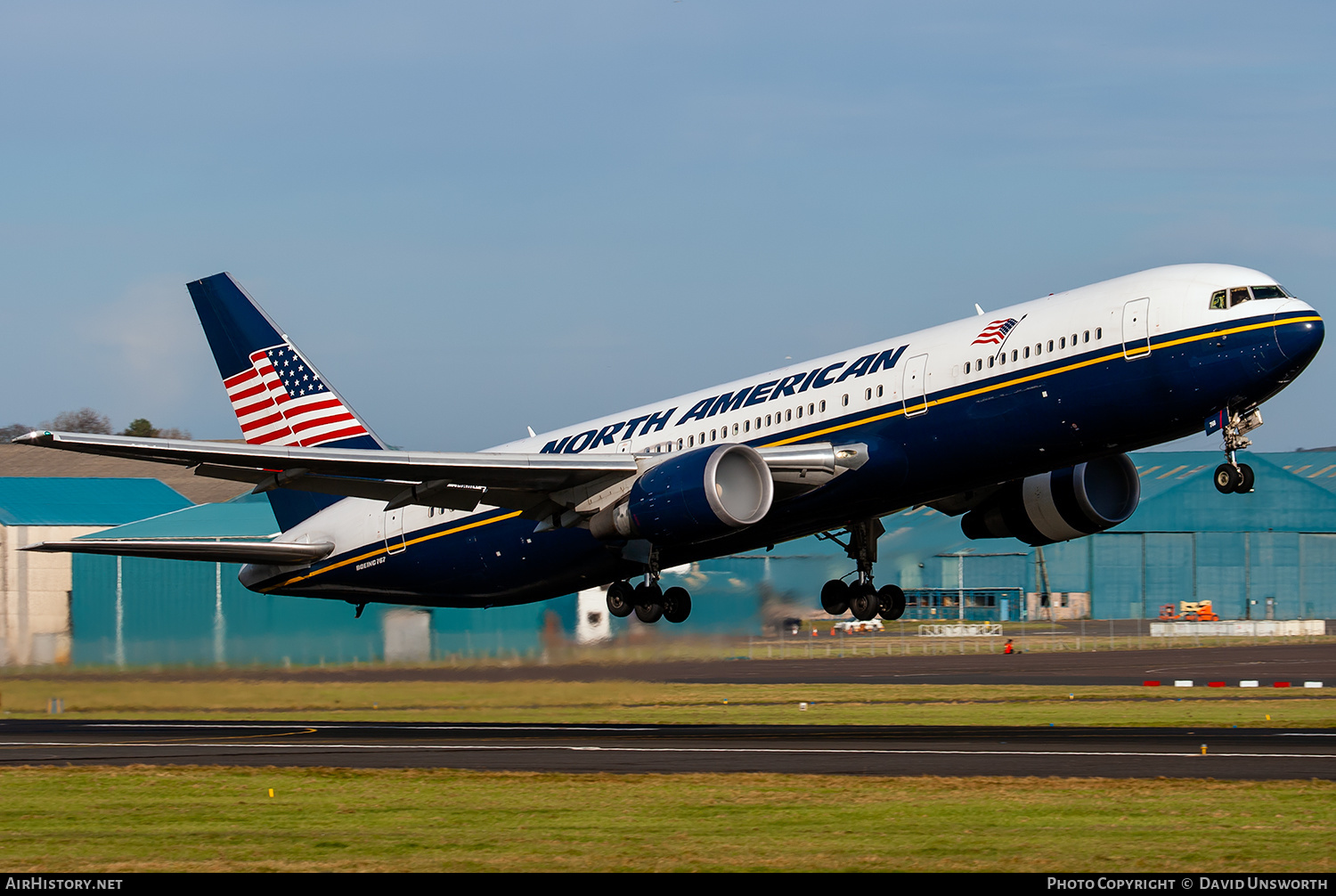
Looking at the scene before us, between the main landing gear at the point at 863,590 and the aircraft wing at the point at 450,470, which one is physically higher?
the aircraft wing at the point at 450,470

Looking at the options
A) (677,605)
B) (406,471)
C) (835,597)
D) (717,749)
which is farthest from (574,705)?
(406,471)

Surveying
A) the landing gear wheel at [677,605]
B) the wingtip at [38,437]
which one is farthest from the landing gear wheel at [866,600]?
the wingtip at [38,437]

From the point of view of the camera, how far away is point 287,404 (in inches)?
1673

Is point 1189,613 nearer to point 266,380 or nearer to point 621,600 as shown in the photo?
point 621,600

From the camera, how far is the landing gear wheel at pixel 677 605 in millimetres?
37500

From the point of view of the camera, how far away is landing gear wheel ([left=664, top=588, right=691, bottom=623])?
3750 cm

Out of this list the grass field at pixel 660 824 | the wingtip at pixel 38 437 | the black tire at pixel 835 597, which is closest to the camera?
the grass field at pixel 660 824

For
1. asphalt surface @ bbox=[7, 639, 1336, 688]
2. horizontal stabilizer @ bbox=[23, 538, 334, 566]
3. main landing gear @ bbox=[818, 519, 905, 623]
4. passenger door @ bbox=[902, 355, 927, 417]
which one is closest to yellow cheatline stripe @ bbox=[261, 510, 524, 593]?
horizontal stabilizer @ bbox=[23, 538, 334, 566]

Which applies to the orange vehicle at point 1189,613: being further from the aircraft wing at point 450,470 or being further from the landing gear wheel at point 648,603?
the aircraft wing at point 450,470

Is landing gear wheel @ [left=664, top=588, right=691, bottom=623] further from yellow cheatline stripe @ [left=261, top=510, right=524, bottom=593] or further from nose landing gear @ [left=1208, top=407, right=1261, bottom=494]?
nose landing gear @ [left=1208, top=407, right=1261, bottom=494]

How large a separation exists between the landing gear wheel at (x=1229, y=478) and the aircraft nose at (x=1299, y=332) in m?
2.31

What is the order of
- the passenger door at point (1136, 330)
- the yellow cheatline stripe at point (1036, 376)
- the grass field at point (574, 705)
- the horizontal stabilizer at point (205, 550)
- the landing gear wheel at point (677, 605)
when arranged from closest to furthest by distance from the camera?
the yellow cheatline stripe at point (1036, 376) < the passenger door at point (1136, 330) < the horizontal stabilizer at point (205, 550) < the landing gear wheel at point (677, 605) < the grass field at point (574, 705)

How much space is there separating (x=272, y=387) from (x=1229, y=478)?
85.9ft

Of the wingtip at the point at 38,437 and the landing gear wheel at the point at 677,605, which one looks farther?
the landing gear wheel at the point at 677,605
